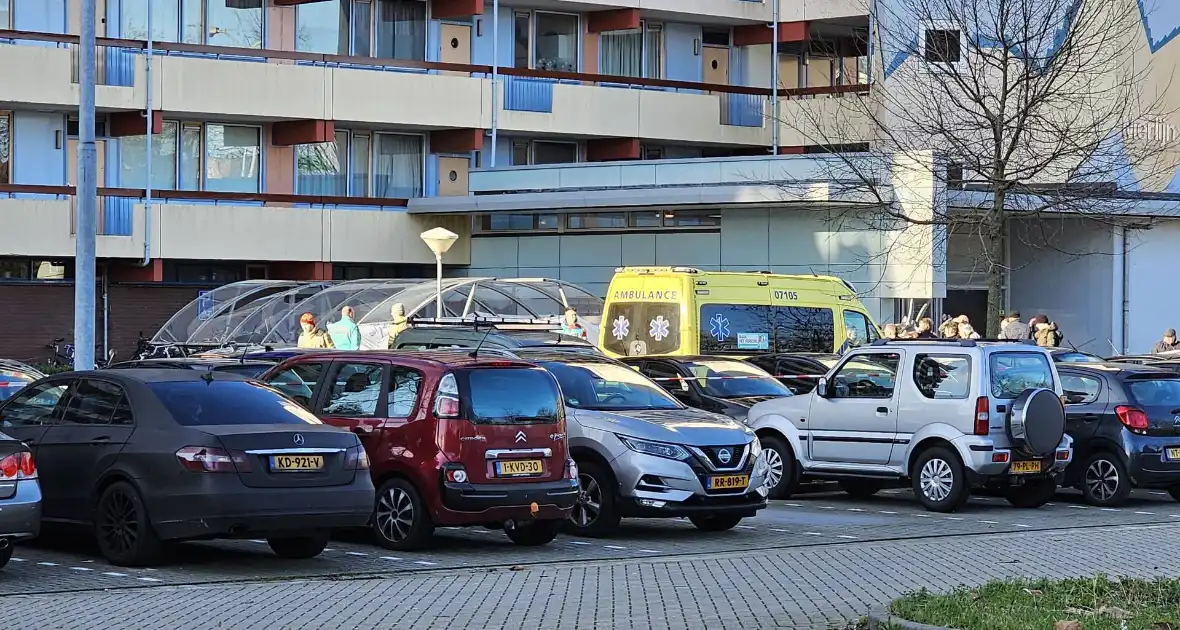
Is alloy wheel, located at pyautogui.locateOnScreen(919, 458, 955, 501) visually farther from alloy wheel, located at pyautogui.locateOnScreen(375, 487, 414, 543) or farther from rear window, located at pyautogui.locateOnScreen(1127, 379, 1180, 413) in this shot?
alloy wheel, located at pyautogui.locateOnScreen(375, 487, 414, 543)

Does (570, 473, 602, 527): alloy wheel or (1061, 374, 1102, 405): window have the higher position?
(1061, 374, 1102, 405): window

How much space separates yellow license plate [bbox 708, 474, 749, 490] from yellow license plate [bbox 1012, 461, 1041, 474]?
12.7ft

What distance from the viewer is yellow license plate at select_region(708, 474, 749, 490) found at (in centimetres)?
1644

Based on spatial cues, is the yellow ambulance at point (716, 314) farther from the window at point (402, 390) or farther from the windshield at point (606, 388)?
the window at point (402, 390)

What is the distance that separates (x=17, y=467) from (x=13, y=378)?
770cm

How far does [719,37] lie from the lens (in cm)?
4403

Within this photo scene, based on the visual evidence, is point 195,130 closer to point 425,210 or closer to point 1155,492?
point 425,210

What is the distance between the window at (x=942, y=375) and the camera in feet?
62.8

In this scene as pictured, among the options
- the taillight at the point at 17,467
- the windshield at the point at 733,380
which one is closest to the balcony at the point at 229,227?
the windshield at the point at 733,380

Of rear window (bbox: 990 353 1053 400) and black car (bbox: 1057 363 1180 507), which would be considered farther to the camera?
black car (bbox: 1057 363 1180 507)

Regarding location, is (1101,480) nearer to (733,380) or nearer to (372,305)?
(733,380)

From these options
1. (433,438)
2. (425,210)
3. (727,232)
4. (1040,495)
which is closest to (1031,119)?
(727,232)

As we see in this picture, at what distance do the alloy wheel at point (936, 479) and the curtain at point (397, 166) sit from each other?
894 inches

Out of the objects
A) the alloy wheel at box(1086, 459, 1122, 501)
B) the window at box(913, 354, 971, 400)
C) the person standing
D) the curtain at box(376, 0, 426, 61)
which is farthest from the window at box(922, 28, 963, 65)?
the window at box(913, 354, 971, 400)
